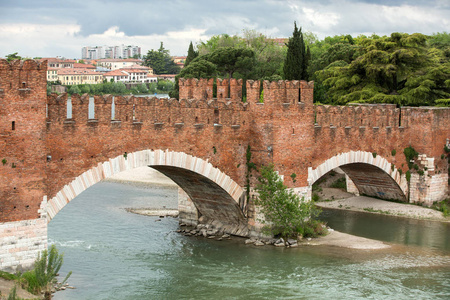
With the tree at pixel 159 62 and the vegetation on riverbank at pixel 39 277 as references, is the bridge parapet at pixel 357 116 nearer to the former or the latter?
the vegetation on riverbank at pixel 39 277

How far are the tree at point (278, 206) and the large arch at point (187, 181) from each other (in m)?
1.03

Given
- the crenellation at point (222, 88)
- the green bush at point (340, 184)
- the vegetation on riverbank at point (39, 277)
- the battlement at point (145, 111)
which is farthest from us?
A: the green bush at point (340, 184)

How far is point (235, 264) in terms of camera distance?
21938 millimetres

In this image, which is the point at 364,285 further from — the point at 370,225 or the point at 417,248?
the point at 370,225

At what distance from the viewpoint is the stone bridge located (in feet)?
58.4

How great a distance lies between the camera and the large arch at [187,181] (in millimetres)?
19406

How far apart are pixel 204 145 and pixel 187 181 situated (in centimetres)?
244

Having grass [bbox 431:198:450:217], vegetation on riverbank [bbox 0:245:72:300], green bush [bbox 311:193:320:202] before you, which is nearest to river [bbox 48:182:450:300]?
vegetation on riverbank [bbox 0:245:72:300]

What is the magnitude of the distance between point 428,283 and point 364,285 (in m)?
2.09

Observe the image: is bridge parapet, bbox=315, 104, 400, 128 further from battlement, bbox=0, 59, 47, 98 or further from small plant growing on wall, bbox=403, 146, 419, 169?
battlement, bbox=0, 59, 47, 98

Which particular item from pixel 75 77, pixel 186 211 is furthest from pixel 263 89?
pixel 75 77

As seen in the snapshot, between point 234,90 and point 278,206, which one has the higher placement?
point 234,90

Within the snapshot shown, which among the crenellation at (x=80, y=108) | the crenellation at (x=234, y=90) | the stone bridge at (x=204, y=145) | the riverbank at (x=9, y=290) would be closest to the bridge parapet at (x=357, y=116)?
the stone bridge at (x=204, y=145)

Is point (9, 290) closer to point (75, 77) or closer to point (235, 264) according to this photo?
point (235, 264)
